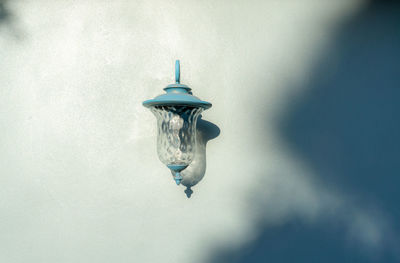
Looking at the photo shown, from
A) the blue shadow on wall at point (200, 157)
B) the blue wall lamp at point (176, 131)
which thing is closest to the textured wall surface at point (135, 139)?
the blue shadow on wall at point (200, 157)

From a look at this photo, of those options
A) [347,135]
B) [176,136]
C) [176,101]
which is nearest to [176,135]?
[176,136]

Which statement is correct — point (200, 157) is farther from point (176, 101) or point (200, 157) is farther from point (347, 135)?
point (347, 135)

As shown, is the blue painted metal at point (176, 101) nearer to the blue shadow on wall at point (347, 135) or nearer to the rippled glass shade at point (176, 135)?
the rippled glass shade at point (176, 135)

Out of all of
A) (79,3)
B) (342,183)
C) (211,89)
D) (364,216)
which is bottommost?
(364,216)

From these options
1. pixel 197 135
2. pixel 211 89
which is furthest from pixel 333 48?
pixel 197 135

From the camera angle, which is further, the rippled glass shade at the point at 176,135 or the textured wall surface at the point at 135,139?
the textured wall surface at the point at 135,139

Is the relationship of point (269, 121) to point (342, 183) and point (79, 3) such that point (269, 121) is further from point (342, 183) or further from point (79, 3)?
point (79, 3)

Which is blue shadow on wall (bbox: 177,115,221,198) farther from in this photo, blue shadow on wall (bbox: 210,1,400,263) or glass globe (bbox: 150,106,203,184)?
blue shadow on wall (bbox: 210,1,400,263)
